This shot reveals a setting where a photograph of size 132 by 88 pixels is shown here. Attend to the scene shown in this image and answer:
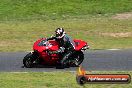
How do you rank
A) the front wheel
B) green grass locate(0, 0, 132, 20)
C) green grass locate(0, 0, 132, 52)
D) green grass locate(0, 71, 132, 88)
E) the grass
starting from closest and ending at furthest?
green grass locate(0, 71, 132, 88) → the front wheel → the grass → green grass locate(0, 0, 132, 52) → green grass locate(0, 0, 132, 20)

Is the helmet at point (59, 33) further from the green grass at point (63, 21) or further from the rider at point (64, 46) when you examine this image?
the green grass at point (63, 21)

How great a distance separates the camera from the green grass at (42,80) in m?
16.4

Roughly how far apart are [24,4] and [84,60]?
19.0m

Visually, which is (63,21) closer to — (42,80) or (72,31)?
(72,31)

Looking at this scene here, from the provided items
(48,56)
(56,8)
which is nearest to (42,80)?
(48,56)

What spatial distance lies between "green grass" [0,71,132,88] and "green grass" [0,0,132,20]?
1655 cm

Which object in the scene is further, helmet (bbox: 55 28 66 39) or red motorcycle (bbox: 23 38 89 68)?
red motorcycle (bbox: 23 38 89 68)

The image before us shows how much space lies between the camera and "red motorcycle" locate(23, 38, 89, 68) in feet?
67.4

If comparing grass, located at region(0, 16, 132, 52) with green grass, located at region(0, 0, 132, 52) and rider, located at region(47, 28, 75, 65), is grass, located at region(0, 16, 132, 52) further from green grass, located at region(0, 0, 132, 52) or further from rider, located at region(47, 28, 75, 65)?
rider, located at region(47, 28, 75, 65)

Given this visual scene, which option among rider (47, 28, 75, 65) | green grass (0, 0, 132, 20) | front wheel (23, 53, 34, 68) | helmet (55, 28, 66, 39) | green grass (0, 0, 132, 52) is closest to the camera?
helmet (55, 28, 66, 39)

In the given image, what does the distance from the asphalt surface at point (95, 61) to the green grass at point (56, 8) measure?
12217mm

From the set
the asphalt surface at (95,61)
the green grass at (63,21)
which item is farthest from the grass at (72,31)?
the asphalt surface at (95,61)

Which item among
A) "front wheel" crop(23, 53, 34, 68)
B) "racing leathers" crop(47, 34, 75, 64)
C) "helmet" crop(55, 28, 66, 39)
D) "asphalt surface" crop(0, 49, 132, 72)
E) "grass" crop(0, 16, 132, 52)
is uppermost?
"helmet" crop(55, 28, 66, 39)

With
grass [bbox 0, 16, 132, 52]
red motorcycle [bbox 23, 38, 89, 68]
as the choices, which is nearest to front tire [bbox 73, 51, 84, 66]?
red motorcycle [bbox 23, 38, 89, 68]
